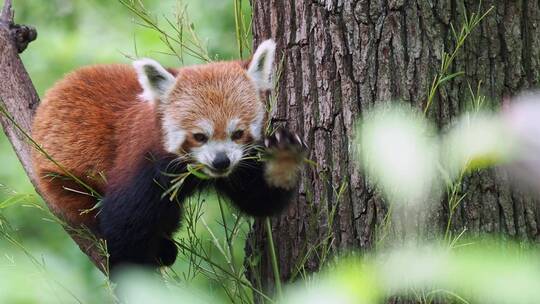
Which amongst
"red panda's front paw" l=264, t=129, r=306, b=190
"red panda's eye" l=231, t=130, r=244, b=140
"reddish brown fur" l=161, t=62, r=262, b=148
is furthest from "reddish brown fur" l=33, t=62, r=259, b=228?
"red panda's front paw" l=264, t=129, r=306, b=190

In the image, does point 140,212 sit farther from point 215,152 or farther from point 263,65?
point 263,65

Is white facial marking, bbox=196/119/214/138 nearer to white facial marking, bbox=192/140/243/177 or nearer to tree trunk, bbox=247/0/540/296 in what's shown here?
white facial marking, bbox=192/140/243/177

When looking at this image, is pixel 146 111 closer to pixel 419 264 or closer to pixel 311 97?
pixel 311 97

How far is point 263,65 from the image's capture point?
279cm

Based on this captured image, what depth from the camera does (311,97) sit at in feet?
8.57

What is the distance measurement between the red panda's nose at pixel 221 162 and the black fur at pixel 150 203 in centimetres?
15

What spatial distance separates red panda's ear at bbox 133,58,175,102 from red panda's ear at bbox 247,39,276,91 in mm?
334

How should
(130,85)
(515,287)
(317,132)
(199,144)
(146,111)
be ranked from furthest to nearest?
1. (130,85)
2. (146,111)
3. (199,144)
4. (317,132)
5. (515,287)

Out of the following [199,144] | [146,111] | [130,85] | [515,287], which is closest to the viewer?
[515,287]

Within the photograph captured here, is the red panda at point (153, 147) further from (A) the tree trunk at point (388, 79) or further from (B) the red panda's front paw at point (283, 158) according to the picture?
(A) the tree trunk at point (388, 79)

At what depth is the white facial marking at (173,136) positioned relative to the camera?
2.85 meters

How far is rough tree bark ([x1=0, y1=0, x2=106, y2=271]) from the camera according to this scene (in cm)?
319

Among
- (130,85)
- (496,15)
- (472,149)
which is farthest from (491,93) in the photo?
(472,149)

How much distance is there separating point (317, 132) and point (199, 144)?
50cm
